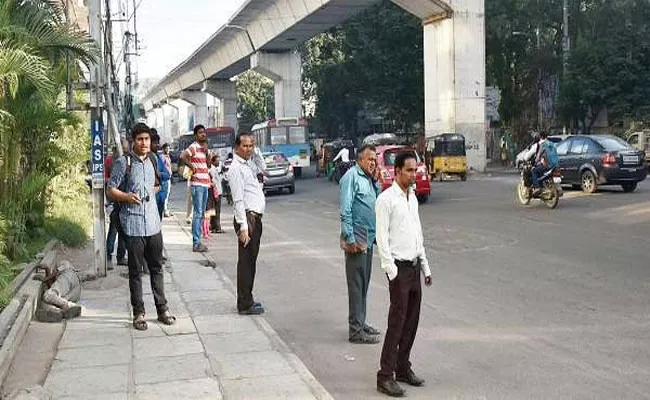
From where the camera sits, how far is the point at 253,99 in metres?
102

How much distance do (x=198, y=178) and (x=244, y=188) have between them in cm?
488

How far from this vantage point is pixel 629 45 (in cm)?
4175

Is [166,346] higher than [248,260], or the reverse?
[248,260]

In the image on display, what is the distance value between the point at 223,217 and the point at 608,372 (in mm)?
14672

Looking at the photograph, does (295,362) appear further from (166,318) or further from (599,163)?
(599,163)

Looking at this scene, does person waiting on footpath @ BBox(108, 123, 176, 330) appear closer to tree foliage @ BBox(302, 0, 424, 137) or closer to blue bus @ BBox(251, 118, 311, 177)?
blue bus @ BBox(251, 118, 311, 177)

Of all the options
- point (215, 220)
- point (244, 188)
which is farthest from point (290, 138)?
point (244, 188)

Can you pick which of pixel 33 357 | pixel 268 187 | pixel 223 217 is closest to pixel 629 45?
pixel 268 187

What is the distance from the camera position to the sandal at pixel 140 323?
7199 millimetres

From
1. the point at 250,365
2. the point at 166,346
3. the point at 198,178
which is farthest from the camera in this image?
the point at 198,178

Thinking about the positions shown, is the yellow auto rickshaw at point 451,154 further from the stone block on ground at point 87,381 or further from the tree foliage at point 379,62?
the stone block on ground at point 87,381

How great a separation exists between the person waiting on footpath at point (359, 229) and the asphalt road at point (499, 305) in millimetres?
258

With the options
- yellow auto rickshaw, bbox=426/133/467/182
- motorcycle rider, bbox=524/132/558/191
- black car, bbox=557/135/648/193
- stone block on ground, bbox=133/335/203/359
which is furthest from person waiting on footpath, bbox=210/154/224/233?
yellow auto rickshaw, bbox=426/133/467/182

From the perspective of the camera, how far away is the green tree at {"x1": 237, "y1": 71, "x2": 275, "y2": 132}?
102m
